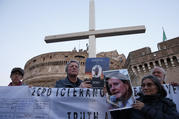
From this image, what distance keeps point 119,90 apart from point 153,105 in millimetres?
429

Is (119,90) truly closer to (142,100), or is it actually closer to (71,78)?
(142,100)

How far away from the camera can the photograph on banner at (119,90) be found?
1.71 m

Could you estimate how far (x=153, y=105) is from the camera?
64.3 inches

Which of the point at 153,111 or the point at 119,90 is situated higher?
the point at 119,90

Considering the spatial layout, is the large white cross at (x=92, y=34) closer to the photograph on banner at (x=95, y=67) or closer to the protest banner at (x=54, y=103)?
the photograph on banner at (x=95, y=67)

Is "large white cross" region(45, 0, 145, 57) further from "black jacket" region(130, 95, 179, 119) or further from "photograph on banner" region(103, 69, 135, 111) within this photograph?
"black jacket" region(130, 95, 179, 119)

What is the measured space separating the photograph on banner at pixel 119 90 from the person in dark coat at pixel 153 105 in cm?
12

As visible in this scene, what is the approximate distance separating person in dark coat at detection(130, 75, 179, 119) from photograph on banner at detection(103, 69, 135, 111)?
0.39 feet

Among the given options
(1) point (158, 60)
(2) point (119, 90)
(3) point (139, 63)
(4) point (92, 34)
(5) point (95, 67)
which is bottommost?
(2) point (119, 90)

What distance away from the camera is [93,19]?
14.2 feet

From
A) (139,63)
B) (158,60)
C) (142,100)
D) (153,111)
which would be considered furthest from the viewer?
(139,63)

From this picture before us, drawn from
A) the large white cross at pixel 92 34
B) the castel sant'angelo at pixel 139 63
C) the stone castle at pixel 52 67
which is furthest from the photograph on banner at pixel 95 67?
Answer: the stone castle at pixel 52 67

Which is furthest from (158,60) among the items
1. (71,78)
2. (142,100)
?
(142,100)

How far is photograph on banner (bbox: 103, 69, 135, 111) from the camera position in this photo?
1.71 meters
